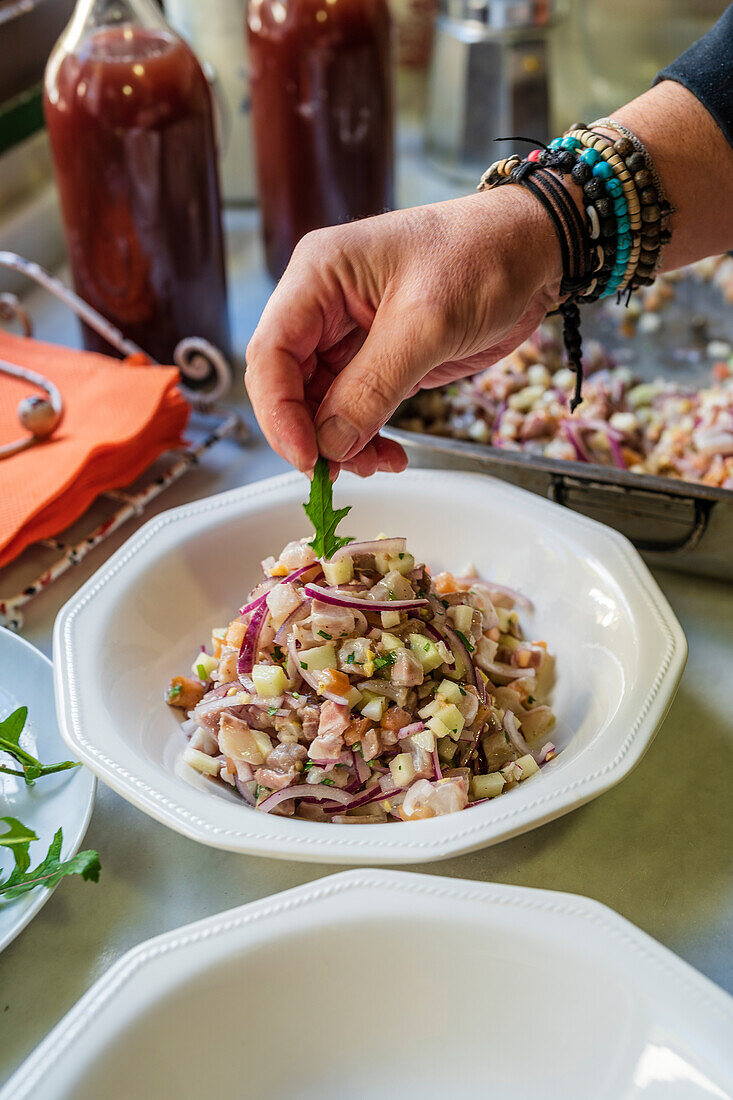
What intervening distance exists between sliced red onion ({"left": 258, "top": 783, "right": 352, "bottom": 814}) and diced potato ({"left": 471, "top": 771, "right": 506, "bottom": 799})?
3.9 inches

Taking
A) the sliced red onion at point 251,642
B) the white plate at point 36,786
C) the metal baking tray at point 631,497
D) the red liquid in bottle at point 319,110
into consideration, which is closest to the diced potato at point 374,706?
the sliced red onion at point 251,642

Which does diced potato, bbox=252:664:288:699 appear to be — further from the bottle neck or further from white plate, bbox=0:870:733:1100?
the bottle neck

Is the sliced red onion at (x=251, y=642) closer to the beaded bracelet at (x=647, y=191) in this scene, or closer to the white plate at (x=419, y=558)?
the white plate at (x=419, y=558)

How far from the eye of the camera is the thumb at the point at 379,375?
0.75m

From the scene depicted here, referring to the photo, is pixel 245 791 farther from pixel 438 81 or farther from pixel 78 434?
pixel 438 81

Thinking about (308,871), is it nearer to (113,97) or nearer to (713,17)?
(113,97)

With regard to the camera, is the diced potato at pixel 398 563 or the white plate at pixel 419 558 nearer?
the white plate at pixel 419 558

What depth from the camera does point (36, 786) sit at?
78cm

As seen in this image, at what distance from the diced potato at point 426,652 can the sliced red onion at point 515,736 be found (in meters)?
0.08

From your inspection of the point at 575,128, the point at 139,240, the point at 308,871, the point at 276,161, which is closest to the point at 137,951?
the point at 308,871

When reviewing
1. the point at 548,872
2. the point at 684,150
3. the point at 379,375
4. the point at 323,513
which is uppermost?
the point at 684,150

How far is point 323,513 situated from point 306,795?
A: 22 centimetres

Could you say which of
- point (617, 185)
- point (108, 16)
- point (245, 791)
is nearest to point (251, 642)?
point (245, 791)

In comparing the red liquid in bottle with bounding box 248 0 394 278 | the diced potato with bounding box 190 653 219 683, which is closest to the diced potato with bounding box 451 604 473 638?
the diced potato with bounding box 190 653 219 683
